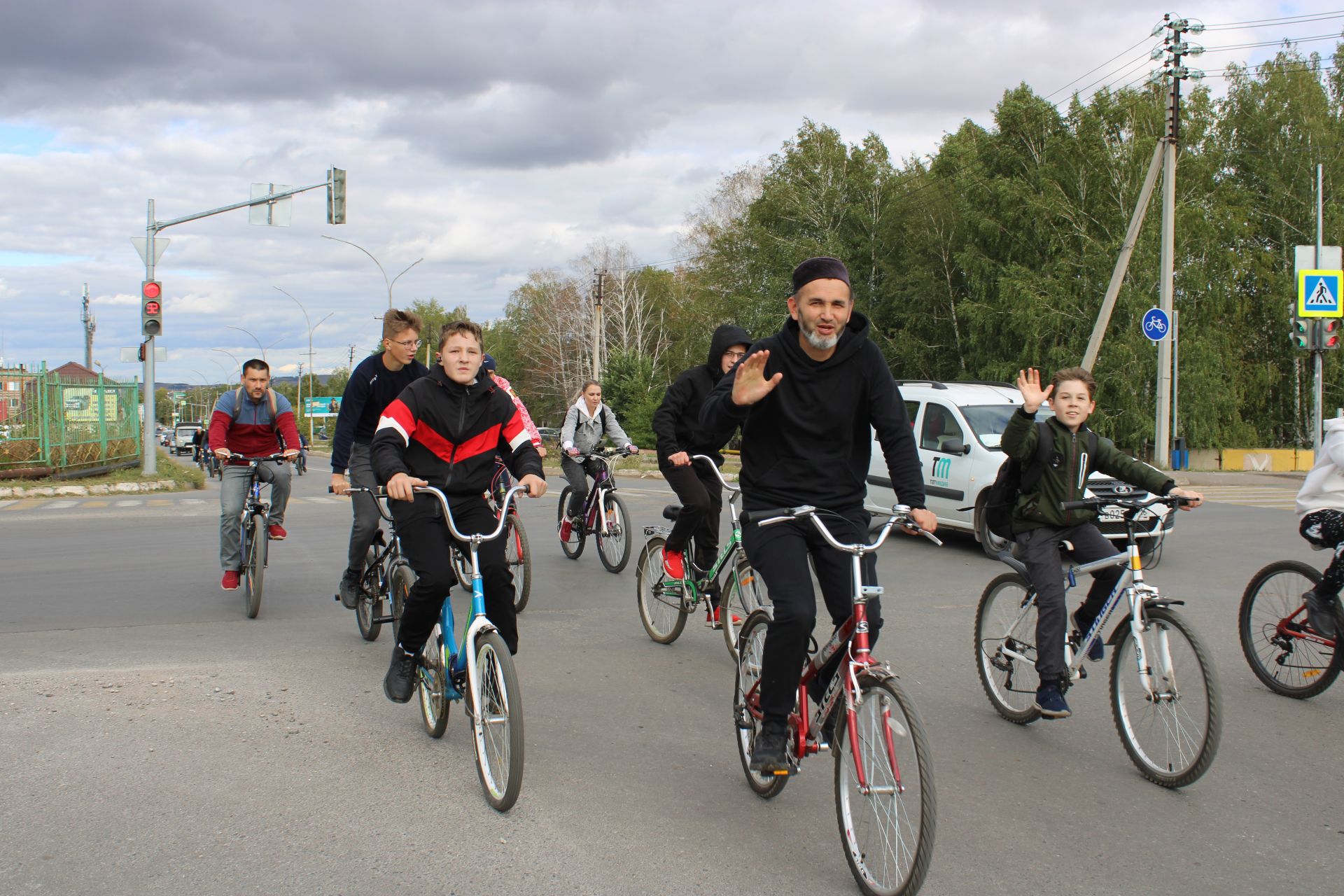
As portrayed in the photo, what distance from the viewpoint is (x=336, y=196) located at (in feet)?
74.4

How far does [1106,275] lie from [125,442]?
27.6 meters

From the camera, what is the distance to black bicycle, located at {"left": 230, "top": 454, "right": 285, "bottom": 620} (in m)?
7.76

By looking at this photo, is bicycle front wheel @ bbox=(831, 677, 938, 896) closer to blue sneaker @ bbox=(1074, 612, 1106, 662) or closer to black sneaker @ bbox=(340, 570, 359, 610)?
blue sneaker @ bbox=(1074, 612, 1106, 662)

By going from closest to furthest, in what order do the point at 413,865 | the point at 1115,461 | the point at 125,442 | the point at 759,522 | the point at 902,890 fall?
the point at 902,890 < the point at 413,865 < the point at 759,522 < the point at 1115,461 < the point at 125,442

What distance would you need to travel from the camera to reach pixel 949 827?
3.85m

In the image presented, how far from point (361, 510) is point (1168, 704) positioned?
4720 millimetres

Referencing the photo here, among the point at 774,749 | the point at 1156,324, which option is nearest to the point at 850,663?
the point at 774,749

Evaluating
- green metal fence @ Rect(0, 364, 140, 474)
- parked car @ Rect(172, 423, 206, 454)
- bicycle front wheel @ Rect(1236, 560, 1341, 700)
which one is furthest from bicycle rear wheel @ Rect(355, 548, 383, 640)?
parked car @ Rect(172, 423, 206, 454)

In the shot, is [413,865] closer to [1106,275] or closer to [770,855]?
[770,855]

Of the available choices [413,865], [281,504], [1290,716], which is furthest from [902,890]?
[281,504]

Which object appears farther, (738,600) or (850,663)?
(738,600)

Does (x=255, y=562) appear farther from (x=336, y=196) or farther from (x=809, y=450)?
(x=336, y=196)

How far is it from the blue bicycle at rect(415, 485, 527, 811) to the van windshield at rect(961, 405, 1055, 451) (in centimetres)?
804

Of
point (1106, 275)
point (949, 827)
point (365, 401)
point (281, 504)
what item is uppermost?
point (1106, 275)
